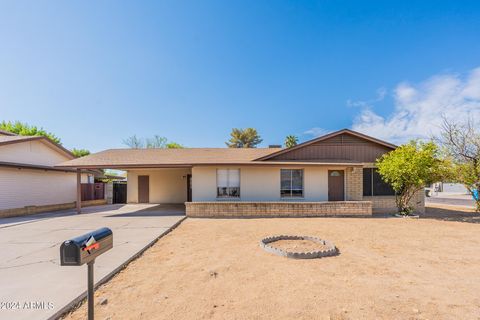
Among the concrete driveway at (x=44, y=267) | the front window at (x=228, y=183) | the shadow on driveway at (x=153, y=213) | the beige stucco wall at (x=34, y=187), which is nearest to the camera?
the concrete driveway at (x=44, y=267)

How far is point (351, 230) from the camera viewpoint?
27.0ft

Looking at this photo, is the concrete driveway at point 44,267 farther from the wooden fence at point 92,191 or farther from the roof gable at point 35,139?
the wooden fence at point 92,191

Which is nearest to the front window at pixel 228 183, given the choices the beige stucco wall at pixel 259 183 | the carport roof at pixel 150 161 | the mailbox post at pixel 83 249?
the beige stucco wall at pixel 259 183

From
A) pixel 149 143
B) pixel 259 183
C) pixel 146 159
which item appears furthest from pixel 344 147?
pixel 149 143

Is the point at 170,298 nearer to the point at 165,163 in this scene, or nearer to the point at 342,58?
the point at 165,163

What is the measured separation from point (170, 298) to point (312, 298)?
2.17m

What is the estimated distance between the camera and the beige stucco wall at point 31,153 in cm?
1251

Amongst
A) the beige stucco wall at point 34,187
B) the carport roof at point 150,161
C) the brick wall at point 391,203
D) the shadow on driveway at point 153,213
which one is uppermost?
the carport roof at point 150,161

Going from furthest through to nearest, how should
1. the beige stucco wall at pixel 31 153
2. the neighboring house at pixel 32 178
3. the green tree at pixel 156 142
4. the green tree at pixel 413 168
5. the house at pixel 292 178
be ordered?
the green tree at pixel 156 142
the beige stucco wall at pixel 31 153
the neighboring house at pixel 32 178
the house at pixel 292 178
the green tree at pixel 413 168

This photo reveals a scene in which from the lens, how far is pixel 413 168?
10352mm

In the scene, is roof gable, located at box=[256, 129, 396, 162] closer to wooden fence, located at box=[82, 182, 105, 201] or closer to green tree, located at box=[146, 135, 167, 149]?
wooden fence, located at box=[82, 182, 105, 201]

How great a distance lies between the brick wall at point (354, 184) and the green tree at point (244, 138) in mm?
31349

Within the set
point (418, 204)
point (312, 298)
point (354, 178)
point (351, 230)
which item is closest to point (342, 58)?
point (354, 178)

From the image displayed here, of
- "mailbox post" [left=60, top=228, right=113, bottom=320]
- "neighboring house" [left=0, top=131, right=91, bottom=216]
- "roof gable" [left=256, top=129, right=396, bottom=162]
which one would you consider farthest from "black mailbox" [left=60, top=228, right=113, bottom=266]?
"neighboring house" [left=0, top=131, right=91, bottom=216]
